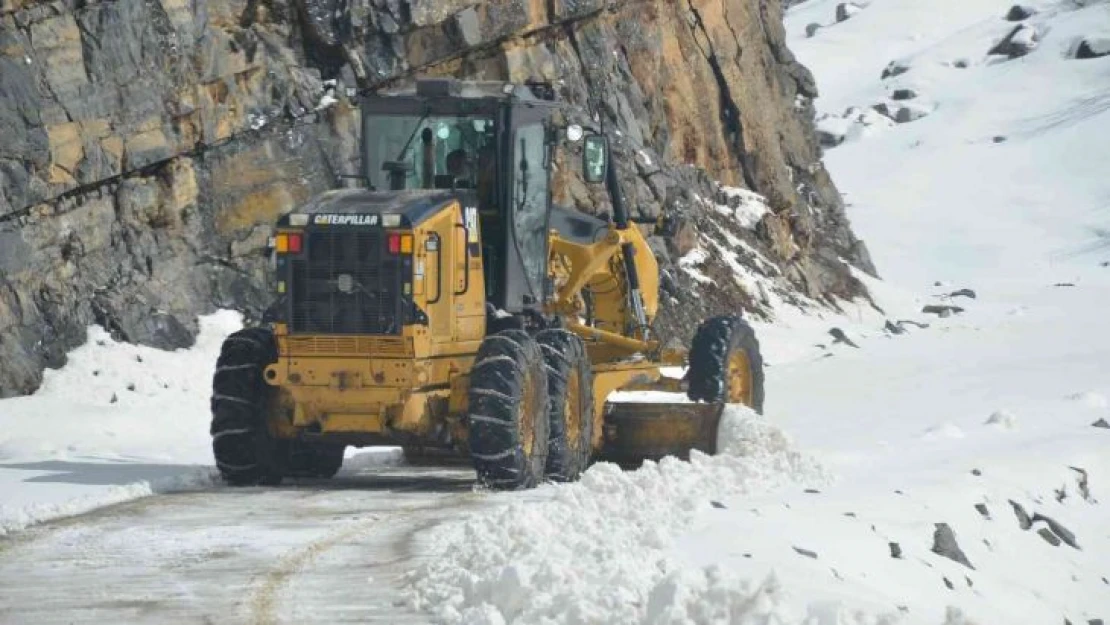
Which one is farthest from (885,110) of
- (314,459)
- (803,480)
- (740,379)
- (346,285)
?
(346,285)

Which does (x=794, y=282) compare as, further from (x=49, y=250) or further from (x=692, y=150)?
(x=49, y=250)

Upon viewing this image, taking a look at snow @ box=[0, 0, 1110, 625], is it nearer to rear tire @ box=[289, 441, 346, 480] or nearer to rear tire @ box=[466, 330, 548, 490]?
rear tire @ box=[466, 330, 548, 490]

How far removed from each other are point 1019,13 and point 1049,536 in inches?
3298

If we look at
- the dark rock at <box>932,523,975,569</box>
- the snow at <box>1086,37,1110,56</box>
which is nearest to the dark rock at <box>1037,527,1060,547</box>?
the dark rock at <box>932,523,975,569</box>

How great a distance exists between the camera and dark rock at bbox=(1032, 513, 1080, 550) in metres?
16.7

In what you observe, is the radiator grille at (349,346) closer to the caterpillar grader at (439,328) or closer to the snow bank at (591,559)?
the caterpillar grader at (439,328)

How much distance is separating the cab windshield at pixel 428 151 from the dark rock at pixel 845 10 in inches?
3745

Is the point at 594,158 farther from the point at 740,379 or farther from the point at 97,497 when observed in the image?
the point at 97,497

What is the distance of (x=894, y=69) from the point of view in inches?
3625

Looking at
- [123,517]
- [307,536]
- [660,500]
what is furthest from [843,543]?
[123,517]

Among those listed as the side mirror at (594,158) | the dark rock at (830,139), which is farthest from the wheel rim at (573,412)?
the dark rock at (830,139)

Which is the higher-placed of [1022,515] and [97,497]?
[97,497]

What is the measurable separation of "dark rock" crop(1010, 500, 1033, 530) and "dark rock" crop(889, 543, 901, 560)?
3.69 meters

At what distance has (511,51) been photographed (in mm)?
30312
